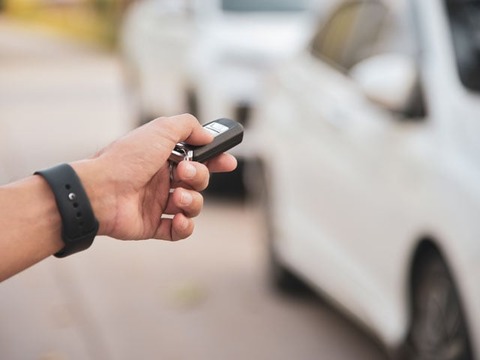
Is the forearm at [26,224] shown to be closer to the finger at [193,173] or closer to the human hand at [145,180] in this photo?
the human hand at [145,180]

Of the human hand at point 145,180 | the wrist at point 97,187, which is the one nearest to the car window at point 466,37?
the human hand at point 145,180

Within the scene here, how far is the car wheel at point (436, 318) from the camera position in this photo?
3986mm

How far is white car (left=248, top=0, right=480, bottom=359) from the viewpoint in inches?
157

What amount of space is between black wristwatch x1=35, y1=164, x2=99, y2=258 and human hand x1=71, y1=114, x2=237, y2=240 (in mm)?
27

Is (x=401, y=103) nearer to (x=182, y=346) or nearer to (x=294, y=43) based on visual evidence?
(x=182, y=346)

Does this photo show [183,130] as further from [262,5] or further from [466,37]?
[262,5]

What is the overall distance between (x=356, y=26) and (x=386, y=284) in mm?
1483

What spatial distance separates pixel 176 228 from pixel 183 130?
8.1 inches

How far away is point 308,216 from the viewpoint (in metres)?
5.66

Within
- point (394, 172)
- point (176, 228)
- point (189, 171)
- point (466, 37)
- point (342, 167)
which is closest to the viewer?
point (189, 171)

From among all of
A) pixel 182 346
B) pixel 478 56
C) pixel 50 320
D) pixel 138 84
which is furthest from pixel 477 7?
pixel 138 84

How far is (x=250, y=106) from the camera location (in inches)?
346

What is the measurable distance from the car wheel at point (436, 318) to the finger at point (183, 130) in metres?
1.79

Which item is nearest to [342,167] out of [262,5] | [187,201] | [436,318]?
[436,318]
